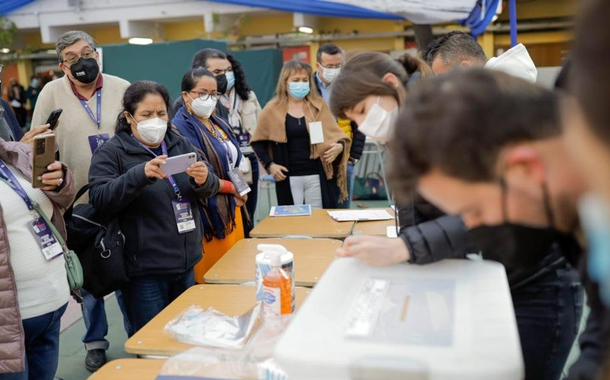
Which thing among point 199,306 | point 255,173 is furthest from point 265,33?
point 199,306

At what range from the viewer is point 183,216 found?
8.21ft

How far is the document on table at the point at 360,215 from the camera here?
3363 millimetres

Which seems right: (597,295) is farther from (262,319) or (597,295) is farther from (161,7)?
(161,7)

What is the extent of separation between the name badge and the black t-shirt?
0.17ft

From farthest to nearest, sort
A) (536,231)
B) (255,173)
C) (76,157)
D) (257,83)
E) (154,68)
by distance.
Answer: (257,83) < (154,68) < (255,173) < (76,157) < (536,231)

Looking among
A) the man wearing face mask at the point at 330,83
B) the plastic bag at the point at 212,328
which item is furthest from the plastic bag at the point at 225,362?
the man wearing face mask at the point at 330,83

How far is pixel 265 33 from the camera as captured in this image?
12.6 meters

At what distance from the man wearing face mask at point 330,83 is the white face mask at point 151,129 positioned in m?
2.08

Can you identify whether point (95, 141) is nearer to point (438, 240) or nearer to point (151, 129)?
point (151, 129)

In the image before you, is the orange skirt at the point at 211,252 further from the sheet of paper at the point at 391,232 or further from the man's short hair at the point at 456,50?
the man's short hair at the point at 456,50

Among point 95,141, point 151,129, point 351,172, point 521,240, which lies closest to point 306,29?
point 351,172

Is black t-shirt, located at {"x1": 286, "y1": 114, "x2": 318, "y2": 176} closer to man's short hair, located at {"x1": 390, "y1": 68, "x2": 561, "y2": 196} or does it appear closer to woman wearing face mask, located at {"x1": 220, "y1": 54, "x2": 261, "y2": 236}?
woman wearing face mask, located at {"x1": 220, "y1": 54, "x2": 261, "y2": 236}

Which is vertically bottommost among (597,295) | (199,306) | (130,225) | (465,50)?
(199,306)

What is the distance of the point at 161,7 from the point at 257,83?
10.1 feet
